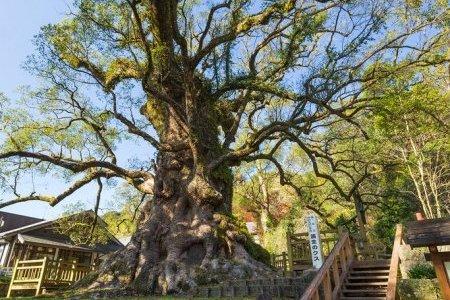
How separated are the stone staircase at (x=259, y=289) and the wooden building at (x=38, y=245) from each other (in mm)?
15827

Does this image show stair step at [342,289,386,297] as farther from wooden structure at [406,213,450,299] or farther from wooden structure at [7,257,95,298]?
wooden structure at [7,257,95,298]

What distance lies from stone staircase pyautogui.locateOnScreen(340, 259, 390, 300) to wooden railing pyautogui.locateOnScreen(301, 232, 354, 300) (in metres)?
0.19

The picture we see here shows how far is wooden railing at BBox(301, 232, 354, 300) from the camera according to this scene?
5.37 metres

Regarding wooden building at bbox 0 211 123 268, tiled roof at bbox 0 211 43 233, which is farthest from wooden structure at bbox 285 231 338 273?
tiled roof at bbox 0 211 43 233

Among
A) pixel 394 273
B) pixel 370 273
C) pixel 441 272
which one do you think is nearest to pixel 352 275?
pixel 370 273

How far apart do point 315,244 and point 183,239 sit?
3.90 metres

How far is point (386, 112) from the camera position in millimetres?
10141

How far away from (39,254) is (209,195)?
18419 millimetres

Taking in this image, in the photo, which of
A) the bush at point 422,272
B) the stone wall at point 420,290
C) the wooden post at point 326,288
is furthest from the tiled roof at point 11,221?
the bush at point 422,272

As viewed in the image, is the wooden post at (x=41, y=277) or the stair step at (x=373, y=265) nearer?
the stair step at (x=373, y=265)

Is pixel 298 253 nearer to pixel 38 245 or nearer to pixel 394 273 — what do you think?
pixel 394 273

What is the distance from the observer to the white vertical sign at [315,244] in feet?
27.7

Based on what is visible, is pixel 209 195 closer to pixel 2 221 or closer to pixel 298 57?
pixel 298 57

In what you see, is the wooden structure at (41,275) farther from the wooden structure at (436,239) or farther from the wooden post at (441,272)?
the wooden post at (441,272)
